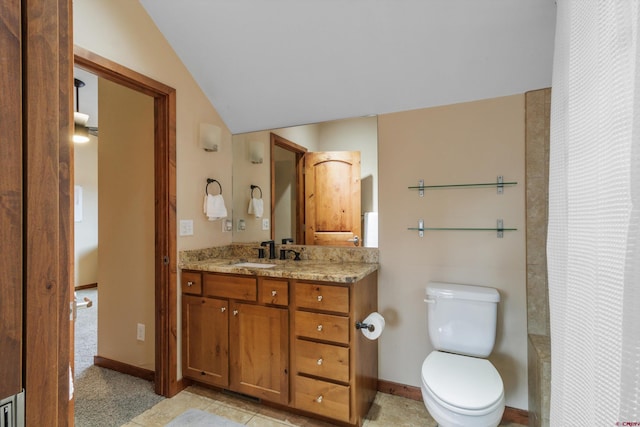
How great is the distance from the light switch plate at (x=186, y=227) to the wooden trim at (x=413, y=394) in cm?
175

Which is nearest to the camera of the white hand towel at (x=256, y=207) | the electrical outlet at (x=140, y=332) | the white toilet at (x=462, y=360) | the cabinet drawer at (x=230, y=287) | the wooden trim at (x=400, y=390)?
the white toilet at (x=462, y=360)

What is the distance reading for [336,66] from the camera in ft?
6.58

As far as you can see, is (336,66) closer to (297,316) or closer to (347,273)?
(347,273)

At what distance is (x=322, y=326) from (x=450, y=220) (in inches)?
41.9

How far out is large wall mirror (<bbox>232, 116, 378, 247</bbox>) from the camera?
2197 millimetres

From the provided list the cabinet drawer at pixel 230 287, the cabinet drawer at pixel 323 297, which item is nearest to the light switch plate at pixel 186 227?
the cabinet drawer at pixel 230 287

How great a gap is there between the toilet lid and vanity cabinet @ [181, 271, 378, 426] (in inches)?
16.2

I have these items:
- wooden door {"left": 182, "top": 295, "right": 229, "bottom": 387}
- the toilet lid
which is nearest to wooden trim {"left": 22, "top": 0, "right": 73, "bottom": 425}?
the toilet lid

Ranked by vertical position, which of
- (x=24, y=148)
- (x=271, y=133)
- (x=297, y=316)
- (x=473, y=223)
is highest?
(x=271, y=133)

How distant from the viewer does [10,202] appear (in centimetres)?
36

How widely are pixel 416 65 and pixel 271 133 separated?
1.22m

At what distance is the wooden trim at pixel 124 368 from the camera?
2232 mm

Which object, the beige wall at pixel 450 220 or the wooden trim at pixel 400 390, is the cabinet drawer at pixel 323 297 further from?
the wooden trim at pixel 400 390

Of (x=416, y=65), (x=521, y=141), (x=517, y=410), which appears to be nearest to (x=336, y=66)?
(x=416, y=65)
